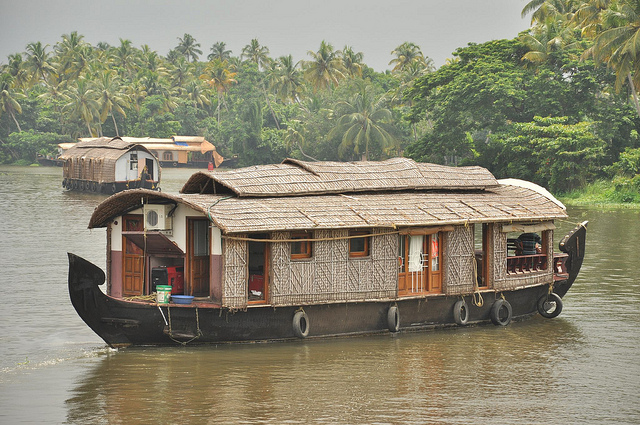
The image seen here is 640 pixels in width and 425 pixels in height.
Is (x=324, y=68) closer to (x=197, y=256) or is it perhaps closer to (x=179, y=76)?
(x=179, y=76)

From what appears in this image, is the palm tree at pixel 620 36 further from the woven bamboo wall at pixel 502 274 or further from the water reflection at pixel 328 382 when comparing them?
the water reflection at pixel 328 382

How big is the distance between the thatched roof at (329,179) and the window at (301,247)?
789 mm

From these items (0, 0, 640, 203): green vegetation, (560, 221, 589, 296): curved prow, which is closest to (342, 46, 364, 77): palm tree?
(0, 0, 640, 203): green vegetation

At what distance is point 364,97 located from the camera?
4672 centimetres

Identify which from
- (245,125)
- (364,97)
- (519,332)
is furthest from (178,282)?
(245,125)

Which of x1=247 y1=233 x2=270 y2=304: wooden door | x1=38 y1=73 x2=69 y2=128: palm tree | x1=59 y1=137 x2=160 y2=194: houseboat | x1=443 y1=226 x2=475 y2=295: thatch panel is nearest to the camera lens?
x1=247 y1=233 x2=270 y2=304: wooden door

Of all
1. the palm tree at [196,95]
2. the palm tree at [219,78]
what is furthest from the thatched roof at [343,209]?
the palm tree at [219,78]

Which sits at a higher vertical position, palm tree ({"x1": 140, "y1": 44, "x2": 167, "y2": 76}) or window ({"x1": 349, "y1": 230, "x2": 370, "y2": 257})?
palm tree ({"x1": 140, "y1": 44, "x2": 167, "y2": 76})

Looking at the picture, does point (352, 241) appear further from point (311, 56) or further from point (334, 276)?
point (311, 56)

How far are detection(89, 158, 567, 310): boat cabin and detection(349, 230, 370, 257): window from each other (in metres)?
0.01

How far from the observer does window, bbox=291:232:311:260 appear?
10.8m

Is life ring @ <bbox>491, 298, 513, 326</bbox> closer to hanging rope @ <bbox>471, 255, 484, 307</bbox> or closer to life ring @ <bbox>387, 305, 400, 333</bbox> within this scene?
hanging rope @ <bbox>471, 255, 484, 307</bbox>

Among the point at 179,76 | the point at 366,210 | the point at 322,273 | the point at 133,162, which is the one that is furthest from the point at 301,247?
the point at 179,76

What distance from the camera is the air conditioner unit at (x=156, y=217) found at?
1073cm
